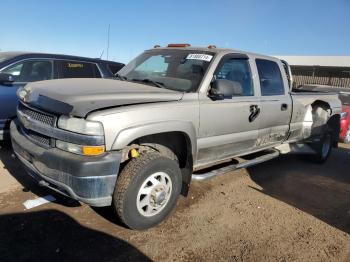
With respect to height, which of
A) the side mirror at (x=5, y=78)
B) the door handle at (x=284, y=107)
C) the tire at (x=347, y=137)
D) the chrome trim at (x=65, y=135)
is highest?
the side mirror at (x=5, y=78)

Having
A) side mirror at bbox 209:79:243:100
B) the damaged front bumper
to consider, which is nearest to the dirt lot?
the damaged front bumper

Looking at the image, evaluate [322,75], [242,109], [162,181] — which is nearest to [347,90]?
[242,109]

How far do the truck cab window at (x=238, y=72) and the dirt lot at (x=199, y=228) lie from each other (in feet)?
4.89

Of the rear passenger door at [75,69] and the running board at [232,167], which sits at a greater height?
the rear passenger door at [75,69]

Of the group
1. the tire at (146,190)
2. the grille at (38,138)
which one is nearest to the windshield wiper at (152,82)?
the tire at (146,190)

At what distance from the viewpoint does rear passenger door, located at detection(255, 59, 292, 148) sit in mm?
5078

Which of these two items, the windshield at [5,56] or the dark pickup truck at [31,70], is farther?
the windshield at [5,56]

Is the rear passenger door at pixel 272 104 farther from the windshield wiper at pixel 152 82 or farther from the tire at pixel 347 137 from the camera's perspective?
the tire at pixel 347 137

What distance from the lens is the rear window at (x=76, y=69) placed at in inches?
254

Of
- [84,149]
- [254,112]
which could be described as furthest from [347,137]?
[84,149]

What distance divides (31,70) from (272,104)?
13.4 ft

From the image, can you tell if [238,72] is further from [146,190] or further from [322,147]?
[322,147]

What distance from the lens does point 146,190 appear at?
357cm

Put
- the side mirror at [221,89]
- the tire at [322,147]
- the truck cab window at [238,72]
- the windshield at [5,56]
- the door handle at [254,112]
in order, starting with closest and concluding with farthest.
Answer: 1. the side mirror at [221,89]
2. the truck cab window at [238,72]
3. the door handle at [254,112]
4. the windshield at [5,56]
5. the tire at [322,147]
